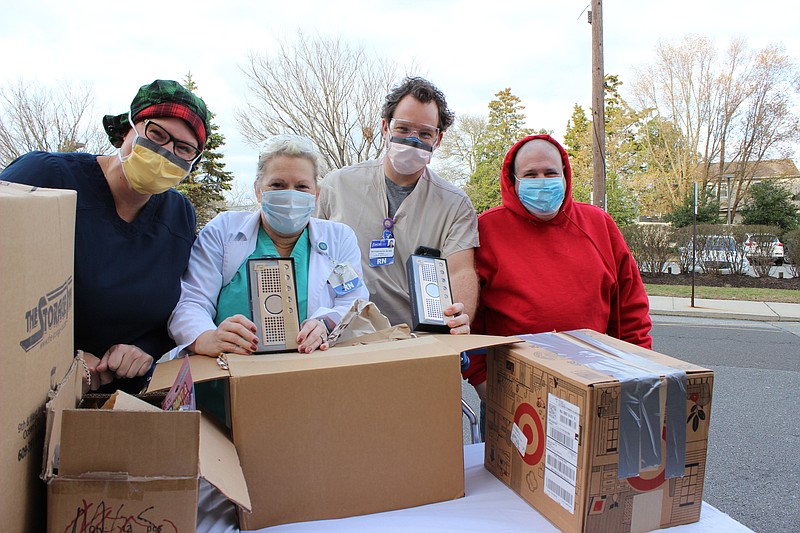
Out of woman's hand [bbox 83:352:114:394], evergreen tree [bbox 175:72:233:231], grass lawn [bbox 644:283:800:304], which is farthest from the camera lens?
evergreen tree [bbox 175:72:233:231]

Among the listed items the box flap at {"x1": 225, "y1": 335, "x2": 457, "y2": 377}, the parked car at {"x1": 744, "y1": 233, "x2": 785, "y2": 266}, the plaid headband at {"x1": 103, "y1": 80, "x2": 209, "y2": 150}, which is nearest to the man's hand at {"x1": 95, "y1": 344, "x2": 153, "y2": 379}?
the box flap at {"x1": 225, "y1": 335, "x2": 457, "y2": 377}

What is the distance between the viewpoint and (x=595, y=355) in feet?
4.90

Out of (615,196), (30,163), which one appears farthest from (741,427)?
(615,196)

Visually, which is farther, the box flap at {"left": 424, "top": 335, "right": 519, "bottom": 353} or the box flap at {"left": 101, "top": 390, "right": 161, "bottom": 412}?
the box flap at {"left": 424, "top": 335, "right": 519, "bottom": 353}

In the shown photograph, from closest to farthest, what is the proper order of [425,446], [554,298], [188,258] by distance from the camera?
1. [425,446]
2. [188,258]
3. [554,298]

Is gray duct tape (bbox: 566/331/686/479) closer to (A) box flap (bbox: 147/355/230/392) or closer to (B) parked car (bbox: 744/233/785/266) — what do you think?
(A) box flap (bbox: 147/355/230/392)

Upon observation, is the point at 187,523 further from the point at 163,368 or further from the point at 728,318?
the point at 728,318

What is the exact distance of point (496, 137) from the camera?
29.2 meters

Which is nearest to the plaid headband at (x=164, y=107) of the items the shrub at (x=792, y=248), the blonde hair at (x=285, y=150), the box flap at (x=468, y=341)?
the blonde hair at (x=285, y=150)

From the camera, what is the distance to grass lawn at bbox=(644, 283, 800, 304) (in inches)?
449

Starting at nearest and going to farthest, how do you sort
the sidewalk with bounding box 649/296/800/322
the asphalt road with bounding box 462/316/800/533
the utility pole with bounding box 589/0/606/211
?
the asphalt road with bounding box 462/316/800/533 < the sidewalk with bounding box 649/296/800/322 < the utility pole with bounding box 589/0/606/211

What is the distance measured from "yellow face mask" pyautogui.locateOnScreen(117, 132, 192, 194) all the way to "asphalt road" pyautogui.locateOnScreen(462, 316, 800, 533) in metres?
2.94

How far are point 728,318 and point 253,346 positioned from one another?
10414 millimetres

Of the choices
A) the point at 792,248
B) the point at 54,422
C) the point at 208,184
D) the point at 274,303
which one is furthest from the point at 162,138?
the point at 208,184
